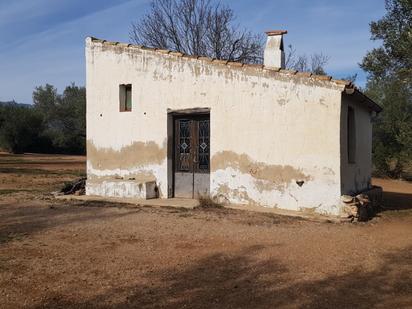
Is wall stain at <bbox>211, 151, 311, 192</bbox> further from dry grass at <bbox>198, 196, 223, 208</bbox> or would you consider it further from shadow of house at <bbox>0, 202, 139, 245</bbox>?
shadow of house at <bbox>0, 202, 139, 245</bbox>

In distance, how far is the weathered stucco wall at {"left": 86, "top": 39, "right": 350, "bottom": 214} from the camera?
32.9 feet

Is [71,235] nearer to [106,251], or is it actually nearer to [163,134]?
[106,251]

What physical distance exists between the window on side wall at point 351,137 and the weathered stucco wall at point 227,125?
1615mm

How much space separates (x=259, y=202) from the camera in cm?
1073

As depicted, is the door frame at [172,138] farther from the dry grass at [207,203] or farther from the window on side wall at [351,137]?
the window on side wall at [351,137]

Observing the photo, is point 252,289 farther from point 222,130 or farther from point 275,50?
point 275,50

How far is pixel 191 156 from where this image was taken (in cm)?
1191

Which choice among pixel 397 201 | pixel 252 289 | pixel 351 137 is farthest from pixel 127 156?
pixel 397 201

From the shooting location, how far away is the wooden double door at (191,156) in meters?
11.7

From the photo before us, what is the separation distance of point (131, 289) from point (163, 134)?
7.24 metres

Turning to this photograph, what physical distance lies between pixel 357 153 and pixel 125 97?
637cm

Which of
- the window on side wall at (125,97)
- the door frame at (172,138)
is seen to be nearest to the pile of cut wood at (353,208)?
the door frame at (172,138)

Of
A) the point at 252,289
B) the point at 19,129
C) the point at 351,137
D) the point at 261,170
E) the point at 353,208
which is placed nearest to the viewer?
the point at 252,289

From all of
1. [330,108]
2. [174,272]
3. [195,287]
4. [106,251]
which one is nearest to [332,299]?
[195,287]
